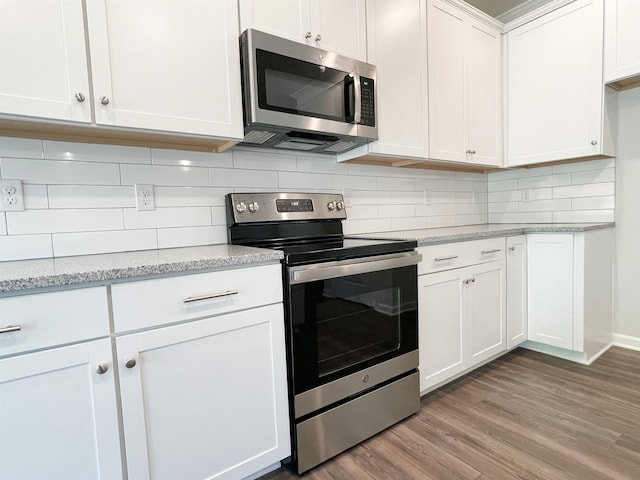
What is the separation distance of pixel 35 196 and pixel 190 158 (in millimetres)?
610

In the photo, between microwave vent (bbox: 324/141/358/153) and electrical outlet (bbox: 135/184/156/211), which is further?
microwave vent (bbox: 324/141/358/153)

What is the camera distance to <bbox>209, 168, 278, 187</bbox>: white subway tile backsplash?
1.68 metres

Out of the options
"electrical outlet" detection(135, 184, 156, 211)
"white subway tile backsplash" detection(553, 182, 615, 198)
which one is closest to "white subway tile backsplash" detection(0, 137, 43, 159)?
"electrical outlet" detection(135, 184, 156, 211)

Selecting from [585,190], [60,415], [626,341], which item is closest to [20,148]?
[60,415]

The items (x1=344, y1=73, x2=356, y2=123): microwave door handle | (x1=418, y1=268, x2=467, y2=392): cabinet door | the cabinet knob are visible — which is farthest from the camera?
(x1=418, y1=268, x2=467, y2=392): cabinet door

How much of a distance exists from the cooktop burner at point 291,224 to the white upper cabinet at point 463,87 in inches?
34.0

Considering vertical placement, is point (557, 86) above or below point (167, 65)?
above

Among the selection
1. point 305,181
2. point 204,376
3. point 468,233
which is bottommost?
point 204,376

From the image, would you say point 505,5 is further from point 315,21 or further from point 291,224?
point 291,224

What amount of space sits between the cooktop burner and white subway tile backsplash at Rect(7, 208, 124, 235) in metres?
0.50

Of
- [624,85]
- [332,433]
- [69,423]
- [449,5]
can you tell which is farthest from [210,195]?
[624,85]

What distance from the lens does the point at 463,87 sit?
91.7 inches

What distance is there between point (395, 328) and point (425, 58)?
1634 millimetres

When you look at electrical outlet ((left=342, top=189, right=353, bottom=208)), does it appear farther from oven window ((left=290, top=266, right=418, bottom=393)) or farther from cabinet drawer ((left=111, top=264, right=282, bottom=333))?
cabinet drawer ((left=111, top=264, right=282, bottom=333))
